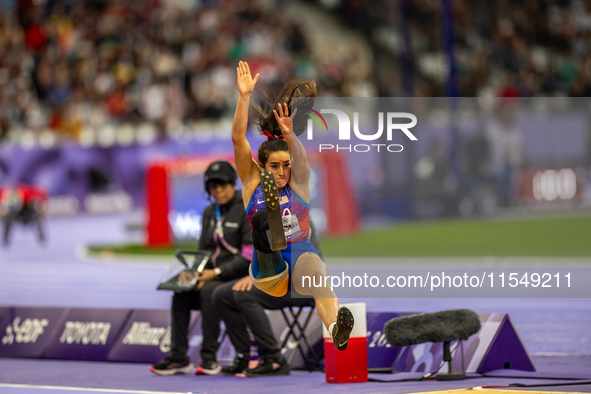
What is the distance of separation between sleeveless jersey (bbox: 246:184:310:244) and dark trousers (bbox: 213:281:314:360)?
3.62 feet

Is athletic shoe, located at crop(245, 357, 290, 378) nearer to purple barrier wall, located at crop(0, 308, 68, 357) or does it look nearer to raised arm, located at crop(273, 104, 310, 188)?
raised arm, located at crop(273, 104, 310, 188)

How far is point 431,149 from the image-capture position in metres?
20.1

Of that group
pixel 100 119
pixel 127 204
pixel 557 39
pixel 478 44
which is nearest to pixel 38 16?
pixel 100 119

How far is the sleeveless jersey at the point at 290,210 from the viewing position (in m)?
5.52

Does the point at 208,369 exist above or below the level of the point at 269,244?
below

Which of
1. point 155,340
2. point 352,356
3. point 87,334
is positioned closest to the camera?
point 352,356

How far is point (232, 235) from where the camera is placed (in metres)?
7.14

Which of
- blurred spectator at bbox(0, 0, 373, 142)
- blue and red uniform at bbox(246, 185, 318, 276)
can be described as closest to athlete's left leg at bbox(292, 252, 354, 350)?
blue and red uniform at bbox(246, 185, 318, 276)

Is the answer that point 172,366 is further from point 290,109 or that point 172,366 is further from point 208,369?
point 290,109

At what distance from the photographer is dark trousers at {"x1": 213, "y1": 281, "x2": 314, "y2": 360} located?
22.1 ft

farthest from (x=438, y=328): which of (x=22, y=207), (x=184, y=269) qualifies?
(x=22, y=207)

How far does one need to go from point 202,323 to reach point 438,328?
6.65ft

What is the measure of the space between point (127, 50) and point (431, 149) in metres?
11.2

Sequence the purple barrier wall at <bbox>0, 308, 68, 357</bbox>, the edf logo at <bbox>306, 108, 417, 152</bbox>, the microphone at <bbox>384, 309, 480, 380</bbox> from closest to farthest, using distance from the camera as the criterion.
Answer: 1. the edf logo at <bbox>306, 108, 417, 152</bbox>
2. the microphone at <bbox>384, 309, 480, 380</bbox>
3. the purple barrier wall at <bbox>0, 308, 68, 357</bbox>
